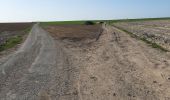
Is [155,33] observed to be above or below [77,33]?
above

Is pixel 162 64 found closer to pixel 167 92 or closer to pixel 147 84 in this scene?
pixel 147 84

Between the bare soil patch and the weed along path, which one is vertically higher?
the weed along path

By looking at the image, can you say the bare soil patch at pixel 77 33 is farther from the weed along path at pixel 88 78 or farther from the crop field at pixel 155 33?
the weed along path at pixel 88 78

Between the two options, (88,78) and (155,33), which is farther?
(155,33)

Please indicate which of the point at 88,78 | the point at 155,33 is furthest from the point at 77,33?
the point at 88,78

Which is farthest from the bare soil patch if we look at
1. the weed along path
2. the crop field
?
the weed along path

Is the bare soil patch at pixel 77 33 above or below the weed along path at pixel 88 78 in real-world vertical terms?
below

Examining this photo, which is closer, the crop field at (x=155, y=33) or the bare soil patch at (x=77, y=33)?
the crop field at (x=155, y=33)

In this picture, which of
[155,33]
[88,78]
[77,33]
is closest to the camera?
[88,78]

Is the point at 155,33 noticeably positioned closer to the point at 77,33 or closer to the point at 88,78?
the point at 77,33

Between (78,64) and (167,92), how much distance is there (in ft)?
21.1

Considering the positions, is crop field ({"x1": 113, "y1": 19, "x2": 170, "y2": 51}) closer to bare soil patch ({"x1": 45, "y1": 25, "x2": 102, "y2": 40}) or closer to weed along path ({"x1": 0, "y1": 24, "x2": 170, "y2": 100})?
bare soil patch ({"x1": 45, "y1": 25, "x2": 102, "y2": 40})

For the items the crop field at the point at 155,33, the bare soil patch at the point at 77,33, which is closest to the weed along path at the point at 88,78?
the crop field at the point at 155,33

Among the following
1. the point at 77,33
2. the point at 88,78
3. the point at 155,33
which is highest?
the point at 88,78
